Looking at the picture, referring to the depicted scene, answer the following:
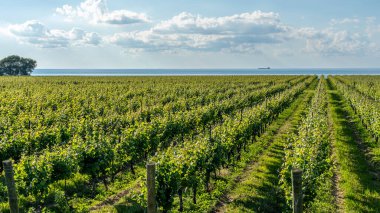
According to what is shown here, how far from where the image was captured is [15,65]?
142 meters

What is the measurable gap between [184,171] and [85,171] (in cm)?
394

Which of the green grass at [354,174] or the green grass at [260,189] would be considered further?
the green grass at [354,174]

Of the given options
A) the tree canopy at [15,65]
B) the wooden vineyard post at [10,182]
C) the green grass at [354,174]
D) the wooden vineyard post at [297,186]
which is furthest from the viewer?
the tree canopy at [15,65]

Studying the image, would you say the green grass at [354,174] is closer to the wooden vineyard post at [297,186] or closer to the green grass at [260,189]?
the green grass at [260,189]

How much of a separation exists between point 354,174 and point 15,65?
153349mm

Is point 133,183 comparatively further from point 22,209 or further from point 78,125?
point 78,125

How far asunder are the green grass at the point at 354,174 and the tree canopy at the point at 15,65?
481 feet

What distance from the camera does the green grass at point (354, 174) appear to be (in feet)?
35.8

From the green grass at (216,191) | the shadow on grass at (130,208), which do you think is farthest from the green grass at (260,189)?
the shadow on grass at (130,208)

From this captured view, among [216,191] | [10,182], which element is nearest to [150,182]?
[10,182]

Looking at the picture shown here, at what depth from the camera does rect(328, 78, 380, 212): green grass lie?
1092cm

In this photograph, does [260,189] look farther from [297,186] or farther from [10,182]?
[10,182]

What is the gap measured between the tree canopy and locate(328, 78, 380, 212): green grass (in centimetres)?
14676

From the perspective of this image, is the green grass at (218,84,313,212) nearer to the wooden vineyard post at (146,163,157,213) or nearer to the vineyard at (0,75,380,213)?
the vineyard at (0,75,380,213)
